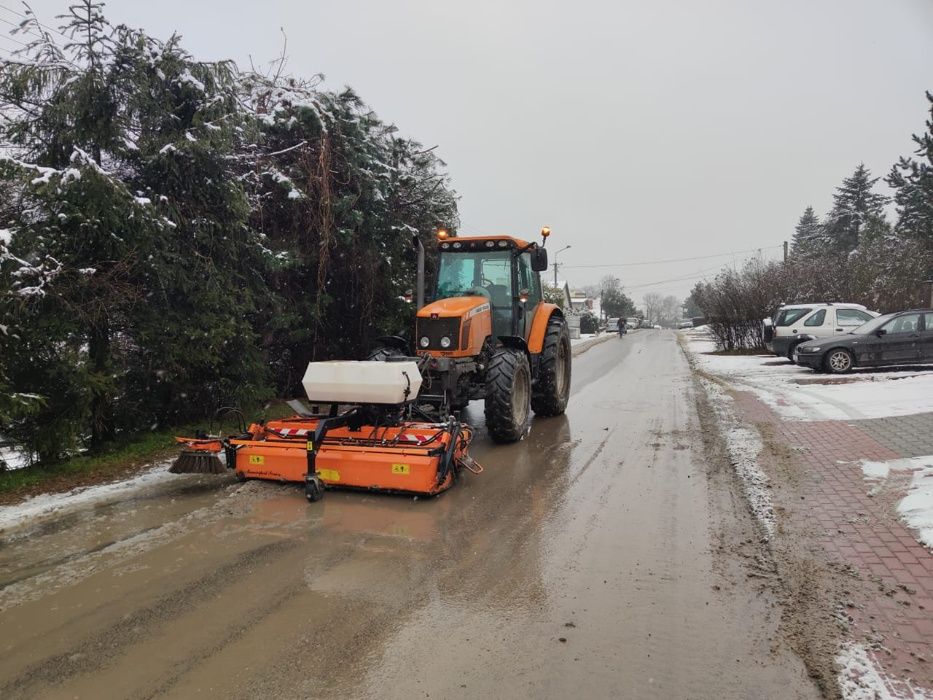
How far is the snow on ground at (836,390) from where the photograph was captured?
29.7 feet

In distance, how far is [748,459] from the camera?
6887mm

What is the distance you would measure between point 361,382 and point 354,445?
62cm

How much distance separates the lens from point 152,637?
322 cm

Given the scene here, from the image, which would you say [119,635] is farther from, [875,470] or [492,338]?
[875,470]

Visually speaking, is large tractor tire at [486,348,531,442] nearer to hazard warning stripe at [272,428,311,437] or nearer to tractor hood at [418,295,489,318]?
tractor hood at [418,295,489,318]

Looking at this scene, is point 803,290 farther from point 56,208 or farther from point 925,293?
point 56,208

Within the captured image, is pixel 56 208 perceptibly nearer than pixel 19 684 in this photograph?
No

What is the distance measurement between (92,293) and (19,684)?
4454 millimetres

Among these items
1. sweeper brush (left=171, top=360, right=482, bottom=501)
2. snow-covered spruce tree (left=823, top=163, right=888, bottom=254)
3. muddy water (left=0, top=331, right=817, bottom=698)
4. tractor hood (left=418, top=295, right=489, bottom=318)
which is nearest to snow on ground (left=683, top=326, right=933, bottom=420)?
muddy water (left=0, top=331, right=817, bottom=698)

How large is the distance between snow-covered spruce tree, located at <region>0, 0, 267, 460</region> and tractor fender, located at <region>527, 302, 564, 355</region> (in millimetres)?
4078

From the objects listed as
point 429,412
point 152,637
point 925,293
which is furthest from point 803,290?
point 152,637

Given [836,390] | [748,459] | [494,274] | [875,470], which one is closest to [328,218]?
[494,274]

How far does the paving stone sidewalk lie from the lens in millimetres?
3064

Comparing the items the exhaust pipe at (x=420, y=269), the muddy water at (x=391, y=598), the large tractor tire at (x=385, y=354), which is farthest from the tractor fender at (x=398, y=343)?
the muddy water at (x=391, y=598)
